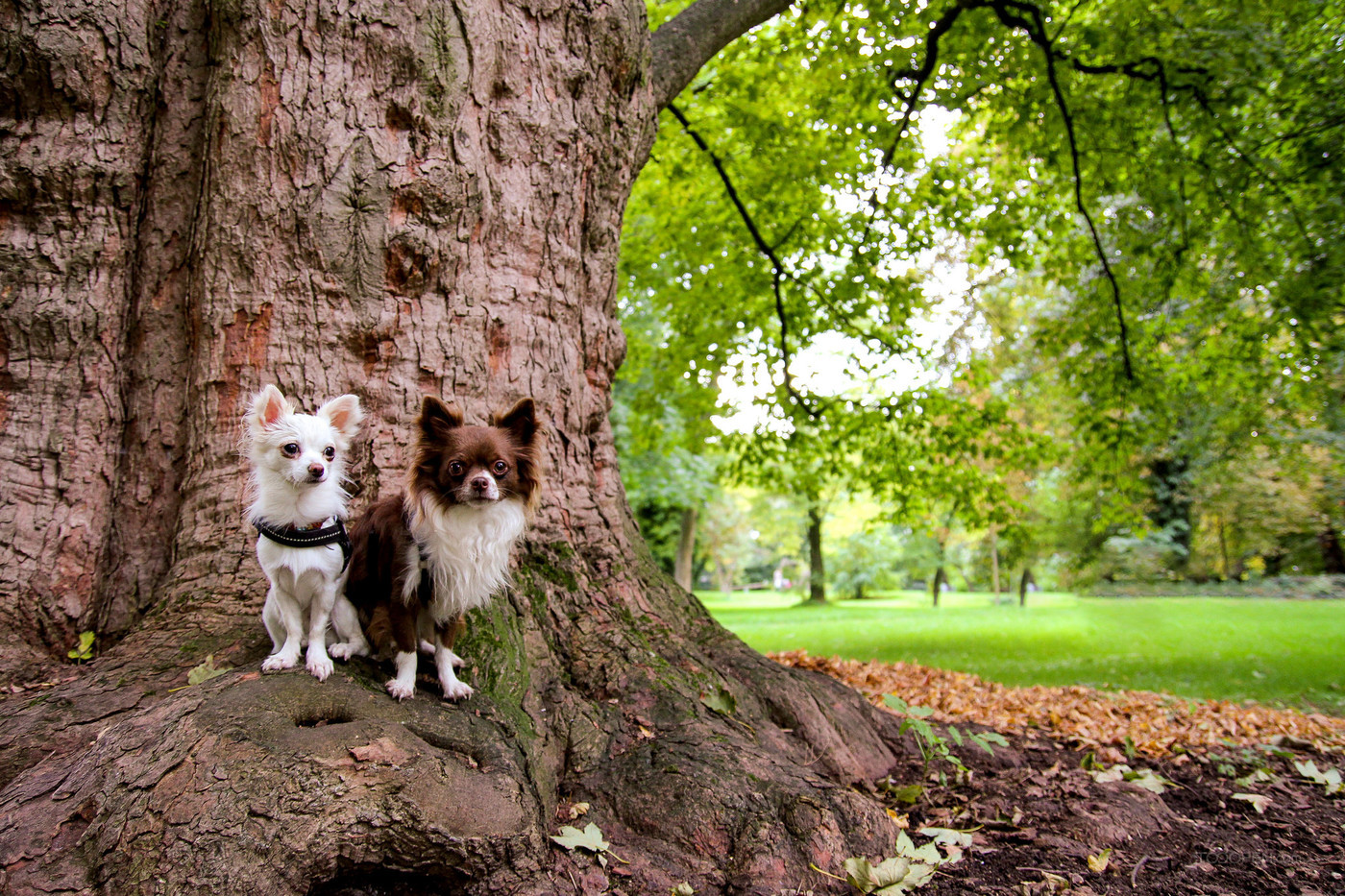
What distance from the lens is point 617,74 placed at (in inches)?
184

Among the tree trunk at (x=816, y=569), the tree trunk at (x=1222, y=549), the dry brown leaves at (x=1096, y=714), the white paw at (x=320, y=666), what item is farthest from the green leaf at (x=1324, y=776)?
the tree trunk at (x=816, y=569)

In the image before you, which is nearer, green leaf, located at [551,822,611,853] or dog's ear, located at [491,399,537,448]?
green leaf, located at [551,822,611,853]

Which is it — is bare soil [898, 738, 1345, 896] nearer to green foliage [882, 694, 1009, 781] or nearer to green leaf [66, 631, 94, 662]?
green foliage [882, 694, 1009, 781]

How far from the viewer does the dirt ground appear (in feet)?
10.4

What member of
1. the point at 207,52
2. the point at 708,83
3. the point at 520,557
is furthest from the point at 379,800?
the point at 708,83

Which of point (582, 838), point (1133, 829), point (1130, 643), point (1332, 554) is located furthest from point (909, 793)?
point (1332, 554)

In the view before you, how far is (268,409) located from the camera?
2852 millimetres

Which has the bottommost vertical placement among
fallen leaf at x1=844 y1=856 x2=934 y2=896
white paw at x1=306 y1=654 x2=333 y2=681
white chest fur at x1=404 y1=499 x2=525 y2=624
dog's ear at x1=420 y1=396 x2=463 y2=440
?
fallen leaf at x1=844 y1=856 x2=934 y2=896

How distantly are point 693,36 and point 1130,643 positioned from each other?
11.9 meters

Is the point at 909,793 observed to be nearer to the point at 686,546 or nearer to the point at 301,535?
Result: the point at 301,535

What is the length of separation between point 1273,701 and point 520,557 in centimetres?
840

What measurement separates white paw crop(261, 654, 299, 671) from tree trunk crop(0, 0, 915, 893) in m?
0.11

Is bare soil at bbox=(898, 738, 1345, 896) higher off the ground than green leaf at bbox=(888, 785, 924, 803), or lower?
lower

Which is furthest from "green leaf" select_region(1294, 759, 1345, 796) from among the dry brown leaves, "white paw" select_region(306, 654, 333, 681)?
"white paw" select_region(306, 654, 333, 681)
